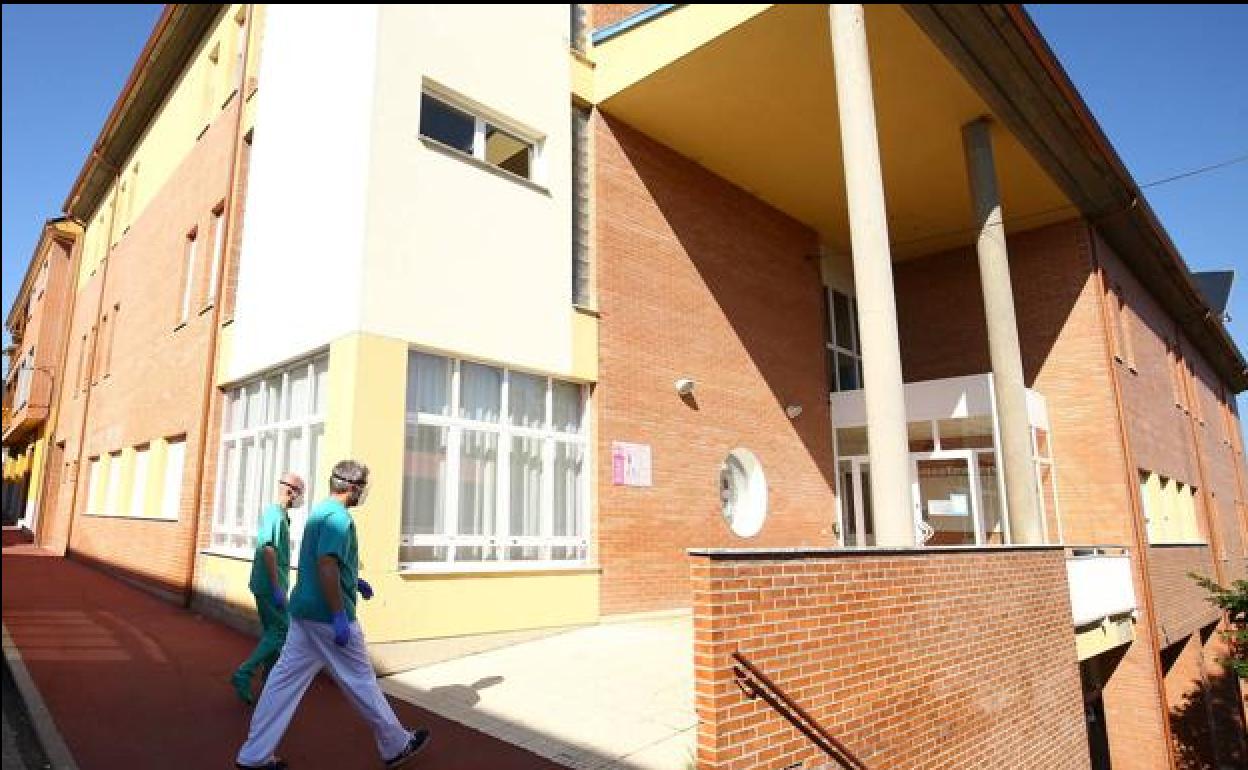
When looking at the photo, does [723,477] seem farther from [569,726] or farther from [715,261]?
[569,726]

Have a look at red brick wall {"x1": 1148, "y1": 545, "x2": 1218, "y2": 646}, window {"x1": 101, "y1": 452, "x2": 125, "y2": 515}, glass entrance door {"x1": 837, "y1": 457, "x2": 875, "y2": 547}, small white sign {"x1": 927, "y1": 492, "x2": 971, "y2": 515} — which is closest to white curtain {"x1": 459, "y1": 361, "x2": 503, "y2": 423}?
glass entrance door {"x1": 837, "y1": 457, "x2": 875, "y2": 547}

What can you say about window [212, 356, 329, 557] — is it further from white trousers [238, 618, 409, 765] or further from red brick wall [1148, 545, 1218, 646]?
red brick wall [1148, 545, 1218, 646]

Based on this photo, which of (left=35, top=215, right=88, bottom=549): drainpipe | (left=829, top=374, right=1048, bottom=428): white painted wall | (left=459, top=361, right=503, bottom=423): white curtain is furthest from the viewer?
(left=35, top=215, right=88, bottom=549): drainpipe

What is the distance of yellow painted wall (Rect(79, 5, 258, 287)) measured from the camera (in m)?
12.2

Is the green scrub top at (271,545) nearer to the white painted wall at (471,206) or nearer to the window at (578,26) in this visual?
the white painted wall at (471,206)

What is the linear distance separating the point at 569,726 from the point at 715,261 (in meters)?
8.34

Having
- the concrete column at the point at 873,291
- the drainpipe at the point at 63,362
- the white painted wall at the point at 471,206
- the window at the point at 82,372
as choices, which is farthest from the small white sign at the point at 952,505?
the drainpipe at the point at 63,362

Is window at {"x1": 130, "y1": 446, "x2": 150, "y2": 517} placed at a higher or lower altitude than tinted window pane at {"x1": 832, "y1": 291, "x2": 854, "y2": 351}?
lower

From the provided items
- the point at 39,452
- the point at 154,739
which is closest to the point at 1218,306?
the point at 154,739

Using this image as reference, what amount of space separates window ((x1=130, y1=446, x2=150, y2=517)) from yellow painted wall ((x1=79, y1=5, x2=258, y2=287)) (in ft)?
17.2

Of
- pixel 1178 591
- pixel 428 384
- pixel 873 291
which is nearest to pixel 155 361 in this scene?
pixel 428 384

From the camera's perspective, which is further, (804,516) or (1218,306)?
(1218,306)

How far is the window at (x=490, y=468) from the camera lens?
25.5ft

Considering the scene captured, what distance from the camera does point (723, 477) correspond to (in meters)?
11.9
